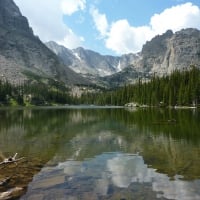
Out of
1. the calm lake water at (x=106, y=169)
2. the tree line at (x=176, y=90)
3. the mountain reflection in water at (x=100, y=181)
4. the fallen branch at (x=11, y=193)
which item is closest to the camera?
the fallen branch at (x=11, y=193)

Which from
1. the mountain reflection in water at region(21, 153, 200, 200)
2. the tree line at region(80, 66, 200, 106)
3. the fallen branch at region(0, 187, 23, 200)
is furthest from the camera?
the tree line at region(80, 66, 200, 106)

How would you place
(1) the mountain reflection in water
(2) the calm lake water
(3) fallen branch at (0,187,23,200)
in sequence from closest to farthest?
(3) fallen branch at (0,187,23,200) < (1) the mountain reflection in water < (2) the calm lake water

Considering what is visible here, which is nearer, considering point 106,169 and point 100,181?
point 100,181

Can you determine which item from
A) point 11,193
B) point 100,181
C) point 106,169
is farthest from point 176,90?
point 11,193

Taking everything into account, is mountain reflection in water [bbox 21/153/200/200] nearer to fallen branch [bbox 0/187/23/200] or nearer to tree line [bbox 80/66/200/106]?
fallen branch [bbox 0/187/23/200]

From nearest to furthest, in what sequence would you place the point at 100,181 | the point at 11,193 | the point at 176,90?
1. the point at 11,193
2. the point at 100,181
3. the point at 176,90

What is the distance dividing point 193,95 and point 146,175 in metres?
132

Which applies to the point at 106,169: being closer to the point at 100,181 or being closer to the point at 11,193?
the point at 100,181

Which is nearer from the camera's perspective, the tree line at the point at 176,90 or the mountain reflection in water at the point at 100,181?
the mountain reflection in water at the point at 100,181

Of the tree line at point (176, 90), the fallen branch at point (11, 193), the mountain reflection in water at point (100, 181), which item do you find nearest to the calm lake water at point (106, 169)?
the mountain reflection in water at point (100, 181)

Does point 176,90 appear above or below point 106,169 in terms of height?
above

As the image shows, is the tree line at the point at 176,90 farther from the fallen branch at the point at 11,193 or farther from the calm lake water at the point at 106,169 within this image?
the fallen branch at the point at 11,193

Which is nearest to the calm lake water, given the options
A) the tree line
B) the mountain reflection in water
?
the mountain reflection in water

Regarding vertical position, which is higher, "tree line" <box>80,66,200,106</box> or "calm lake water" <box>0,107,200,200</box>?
"tree line" <box>80,66,200,106</box>
